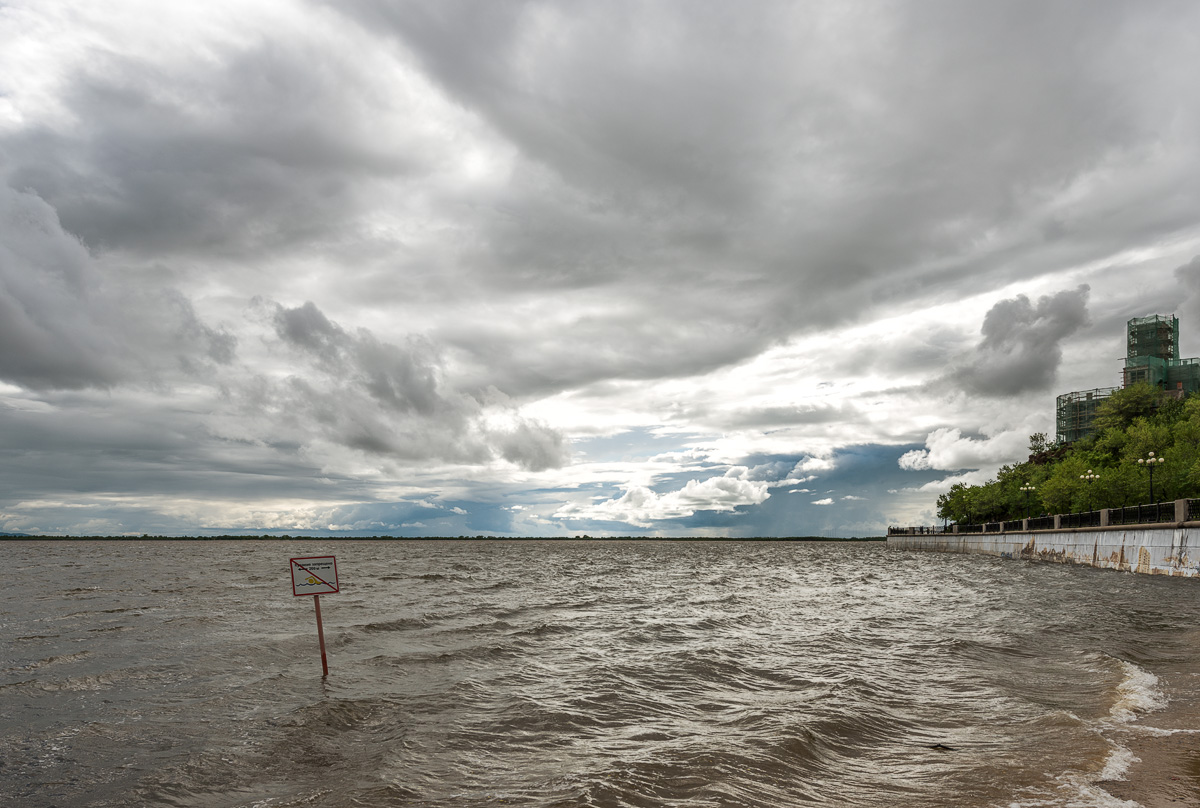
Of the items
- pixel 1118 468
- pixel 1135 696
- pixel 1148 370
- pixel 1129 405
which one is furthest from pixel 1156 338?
pixel 1135 696

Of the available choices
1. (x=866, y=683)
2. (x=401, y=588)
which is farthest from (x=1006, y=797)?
(x=401, y=588)

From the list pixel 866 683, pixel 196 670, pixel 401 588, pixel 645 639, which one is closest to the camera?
pixel 866 683

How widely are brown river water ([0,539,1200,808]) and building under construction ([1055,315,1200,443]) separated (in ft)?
426

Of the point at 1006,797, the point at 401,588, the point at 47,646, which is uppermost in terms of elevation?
the point at 1006,797

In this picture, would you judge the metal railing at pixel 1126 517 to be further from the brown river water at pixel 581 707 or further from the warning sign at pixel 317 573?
the warning sign at pixel 317 573

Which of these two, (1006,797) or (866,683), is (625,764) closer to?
(1006,797)

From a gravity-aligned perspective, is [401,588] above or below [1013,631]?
below

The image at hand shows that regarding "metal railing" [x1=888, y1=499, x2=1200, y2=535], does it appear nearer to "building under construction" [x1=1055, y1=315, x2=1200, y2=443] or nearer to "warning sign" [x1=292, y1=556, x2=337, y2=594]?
"warning sign" [x1=292, y1=556, x2=337, y2=594]

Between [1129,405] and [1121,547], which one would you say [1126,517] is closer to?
[1121,547]

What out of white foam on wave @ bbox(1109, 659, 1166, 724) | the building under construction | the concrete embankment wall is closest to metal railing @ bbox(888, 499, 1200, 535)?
the concrete embankment wall

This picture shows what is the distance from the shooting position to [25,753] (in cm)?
854

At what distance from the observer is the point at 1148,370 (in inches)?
4774

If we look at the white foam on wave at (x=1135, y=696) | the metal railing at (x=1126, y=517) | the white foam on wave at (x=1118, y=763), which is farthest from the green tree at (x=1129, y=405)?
the white foam on wave at (x=1118, y=763)

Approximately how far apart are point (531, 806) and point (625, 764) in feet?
5.21
